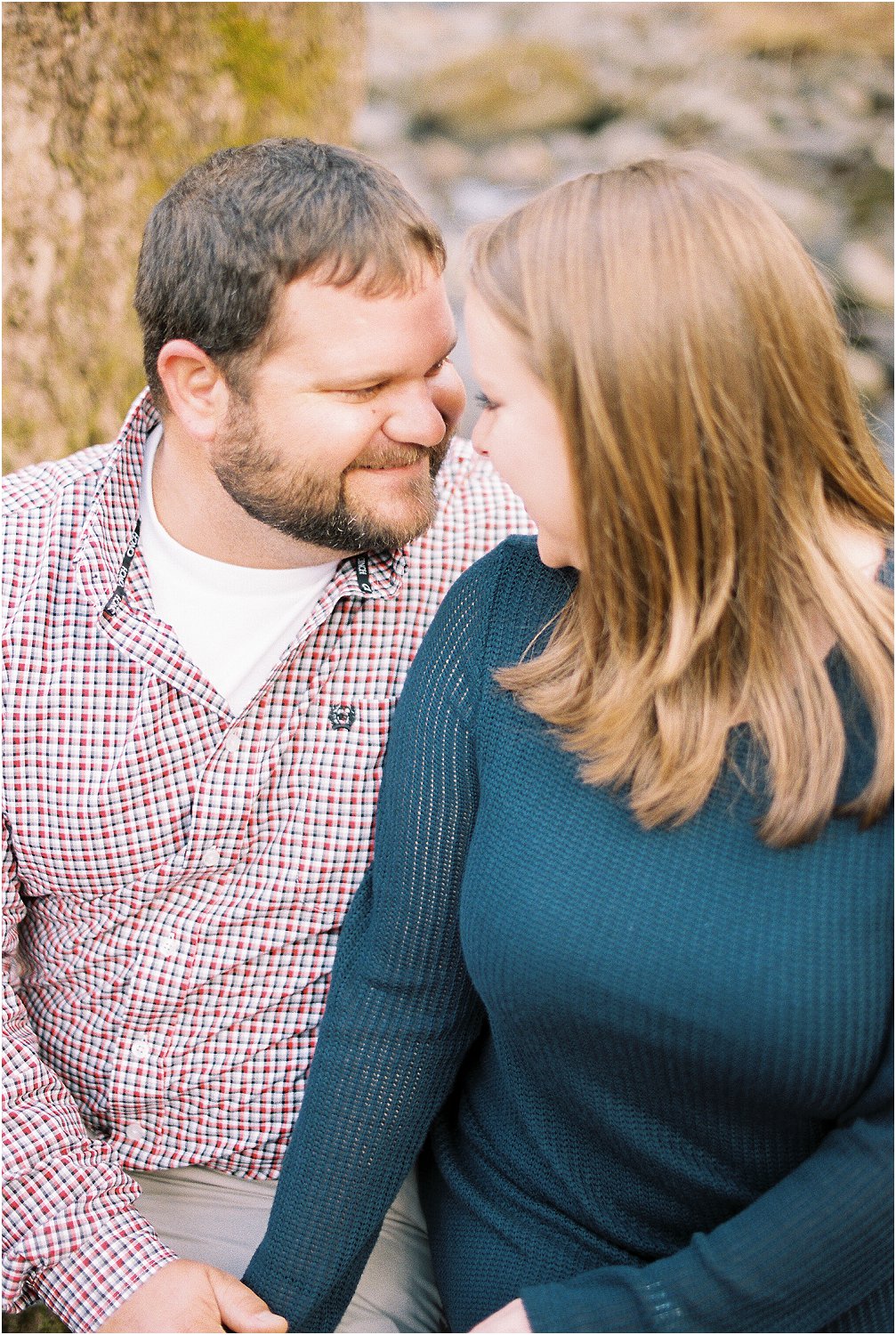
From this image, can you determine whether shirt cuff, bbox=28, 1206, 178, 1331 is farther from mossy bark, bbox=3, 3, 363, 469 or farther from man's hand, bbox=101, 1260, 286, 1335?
mossy bark, bbox=3, 3, 363, 469

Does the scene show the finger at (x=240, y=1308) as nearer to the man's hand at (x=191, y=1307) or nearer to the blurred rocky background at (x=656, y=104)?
the man's hand at (x=191, y=1307)

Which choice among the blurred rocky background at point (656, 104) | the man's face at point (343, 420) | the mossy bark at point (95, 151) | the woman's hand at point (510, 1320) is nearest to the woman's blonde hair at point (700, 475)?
the man's face at point (343, 420)

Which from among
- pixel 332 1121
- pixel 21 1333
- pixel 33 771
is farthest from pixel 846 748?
pixel 21 1333

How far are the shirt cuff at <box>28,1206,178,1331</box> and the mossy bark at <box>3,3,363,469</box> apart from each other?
1.28m

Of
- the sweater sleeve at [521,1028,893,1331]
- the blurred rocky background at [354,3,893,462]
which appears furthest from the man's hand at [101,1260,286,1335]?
the blurred rocky background at [354,3,893,462]

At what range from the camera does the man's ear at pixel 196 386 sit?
1.77 m

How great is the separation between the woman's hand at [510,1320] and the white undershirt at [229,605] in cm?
85

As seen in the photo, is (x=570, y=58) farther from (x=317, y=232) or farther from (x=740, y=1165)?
(x=740, y=1165)

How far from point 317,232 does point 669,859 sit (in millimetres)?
954

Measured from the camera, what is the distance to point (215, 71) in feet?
8.04

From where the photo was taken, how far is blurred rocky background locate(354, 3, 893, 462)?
506 centimetres

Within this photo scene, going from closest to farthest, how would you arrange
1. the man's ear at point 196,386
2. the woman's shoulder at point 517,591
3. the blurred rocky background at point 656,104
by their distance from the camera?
1. the woman's shoulder at point 517,591
2. the man's ear at point 196,386
3. the blurred rocky background at point 656,104

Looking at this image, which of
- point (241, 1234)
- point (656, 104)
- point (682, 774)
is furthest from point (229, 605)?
point (656, 104)

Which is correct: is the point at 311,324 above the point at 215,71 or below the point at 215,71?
below
